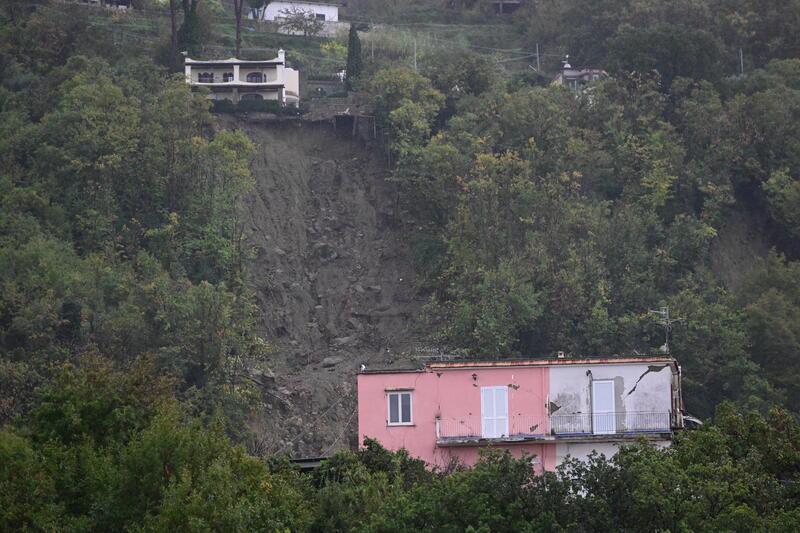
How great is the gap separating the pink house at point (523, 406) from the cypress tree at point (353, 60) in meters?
30.5

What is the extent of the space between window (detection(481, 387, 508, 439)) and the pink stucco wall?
0.11 metres

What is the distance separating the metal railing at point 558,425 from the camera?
148 feet

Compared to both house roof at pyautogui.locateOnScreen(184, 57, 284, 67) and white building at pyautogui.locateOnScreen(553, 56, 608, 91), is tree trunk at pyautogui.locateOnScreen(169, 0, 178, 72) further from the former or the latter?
white building at pyautogui.locateOnScreen(553, 56, 608, 91)

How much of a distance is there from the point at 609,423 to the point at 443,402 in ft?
12.5

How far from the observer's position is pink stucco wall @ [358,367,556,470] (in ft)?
148

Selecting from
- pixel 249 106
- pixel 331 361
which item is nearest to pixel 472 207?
pixel 331 361

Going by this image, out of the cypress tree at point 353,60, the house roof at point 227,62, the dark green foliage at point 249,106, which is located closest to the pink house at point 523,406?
the dark green foliage at point 249,106

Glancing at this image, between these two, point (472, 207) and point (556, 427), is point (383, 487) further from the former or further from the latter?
point (472, 207)

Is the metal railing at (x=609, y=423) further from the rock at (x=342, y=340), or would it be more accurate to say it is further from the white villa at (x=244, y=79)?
the white villa at (x=244, y=79)

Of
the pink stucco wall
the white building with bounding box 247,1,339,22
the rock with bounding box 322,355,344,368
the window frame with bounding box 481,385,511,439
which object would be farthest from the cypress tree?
the window frame with bounding box 481,385,511,439

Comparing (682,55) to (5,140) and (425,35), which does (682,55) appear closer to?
(425,35)

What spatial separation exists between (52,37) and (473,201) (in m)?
19.1

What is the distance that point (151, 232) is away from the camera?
63156mm

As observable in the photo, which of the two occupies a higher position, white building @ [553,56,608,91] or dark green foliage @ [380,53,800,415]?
white building @ [553,56,608,91]
